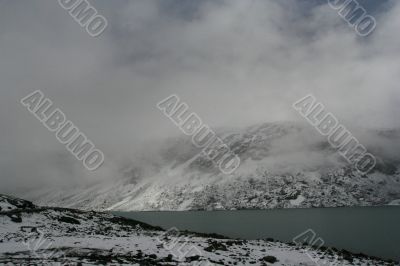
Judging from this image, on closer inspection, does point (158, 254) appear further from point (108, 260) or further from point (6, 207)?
point (6, 207)

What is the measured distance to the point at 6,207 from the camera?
175ft

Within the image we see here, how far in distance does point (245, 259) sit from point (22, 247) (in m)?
18.2

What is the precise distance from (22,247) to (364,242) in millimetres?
69147

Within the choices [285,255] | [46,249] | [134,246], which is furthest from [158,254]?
[285,255]

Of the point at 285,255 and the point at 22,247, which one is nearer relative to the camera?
the point at 22,247

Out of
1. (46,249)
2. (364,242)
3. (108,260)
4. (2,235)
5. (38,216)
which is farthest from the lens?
(364,242)

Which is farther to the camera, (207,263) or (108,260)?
(207,263)

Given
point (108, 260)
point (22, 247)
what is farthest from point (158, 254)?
point (22, 247)

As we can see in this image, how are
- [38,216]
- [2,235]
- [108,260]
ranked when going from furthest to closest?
[38,216] → [2,235] → [108,260]

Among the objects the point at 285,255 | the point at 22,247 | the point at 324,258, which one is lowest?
the point at 22,247

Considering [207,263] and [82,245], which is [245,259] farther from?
[82,245]

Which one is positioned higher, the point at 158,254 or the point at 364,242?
the point at 364,242

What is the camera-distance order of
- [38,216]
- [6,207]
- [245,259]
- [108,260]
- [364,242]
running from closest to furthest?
1. [108,260]
2. [245,259]
3. [38,216]
4. [6,207]
5. [364,242]

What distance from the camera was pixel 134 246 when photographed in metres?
32.3
